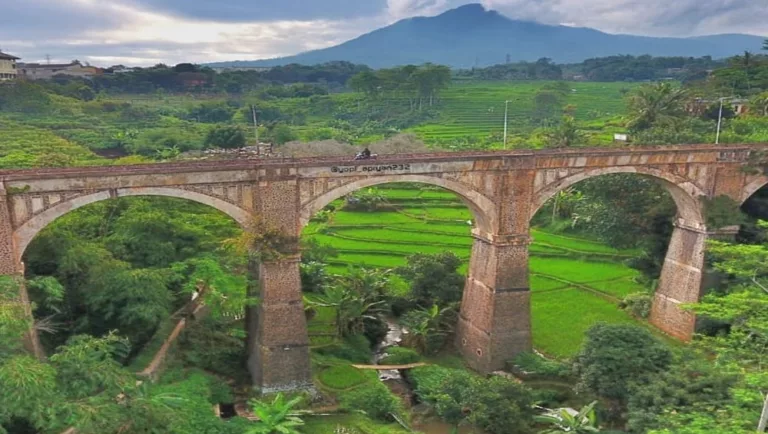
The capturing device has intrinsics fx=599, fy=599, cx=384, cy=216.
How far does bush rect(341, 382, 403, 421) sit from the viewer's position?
18516mm

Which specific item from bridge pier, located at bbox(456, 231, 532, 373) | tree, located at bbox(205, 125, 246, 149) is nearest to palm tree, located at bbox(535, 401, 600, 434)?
bridge pier, located at bbox(456, 231, 532, 373)

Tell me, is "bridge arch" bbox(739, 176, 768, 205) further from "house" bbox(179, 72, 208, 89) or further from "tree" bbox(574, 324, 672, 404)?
"house" bbox(179, 72, 208, 89)

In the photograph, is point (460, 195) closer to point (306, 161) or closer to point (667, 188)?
point (306, 161)

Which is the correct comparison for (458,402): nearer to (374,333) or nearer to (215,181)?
(374,333)

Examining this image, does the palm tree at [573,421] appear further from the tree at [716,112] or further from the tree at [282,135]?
the tree at [282,135]

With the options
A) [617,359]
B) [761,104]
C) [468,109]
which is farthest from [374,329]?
[468,109]

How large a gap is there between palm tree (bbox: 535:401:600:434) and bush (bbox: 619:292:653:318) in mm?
10572

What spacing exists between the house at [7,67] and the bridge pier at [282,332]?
2296 inches

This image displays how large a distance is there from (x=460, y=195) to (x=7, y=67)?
62.8m

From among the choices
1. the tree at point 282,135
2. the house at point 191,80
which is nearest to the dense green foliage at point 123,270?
the tree at point 282,135

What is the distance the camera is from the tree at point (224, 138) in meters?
49.5

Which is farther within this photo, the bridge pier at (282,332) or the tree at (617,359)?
the bridge pier at (282,332)

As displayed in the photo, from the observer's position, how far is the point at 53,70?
82375 mm

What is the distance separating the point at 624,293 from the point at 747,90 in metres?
31.9
